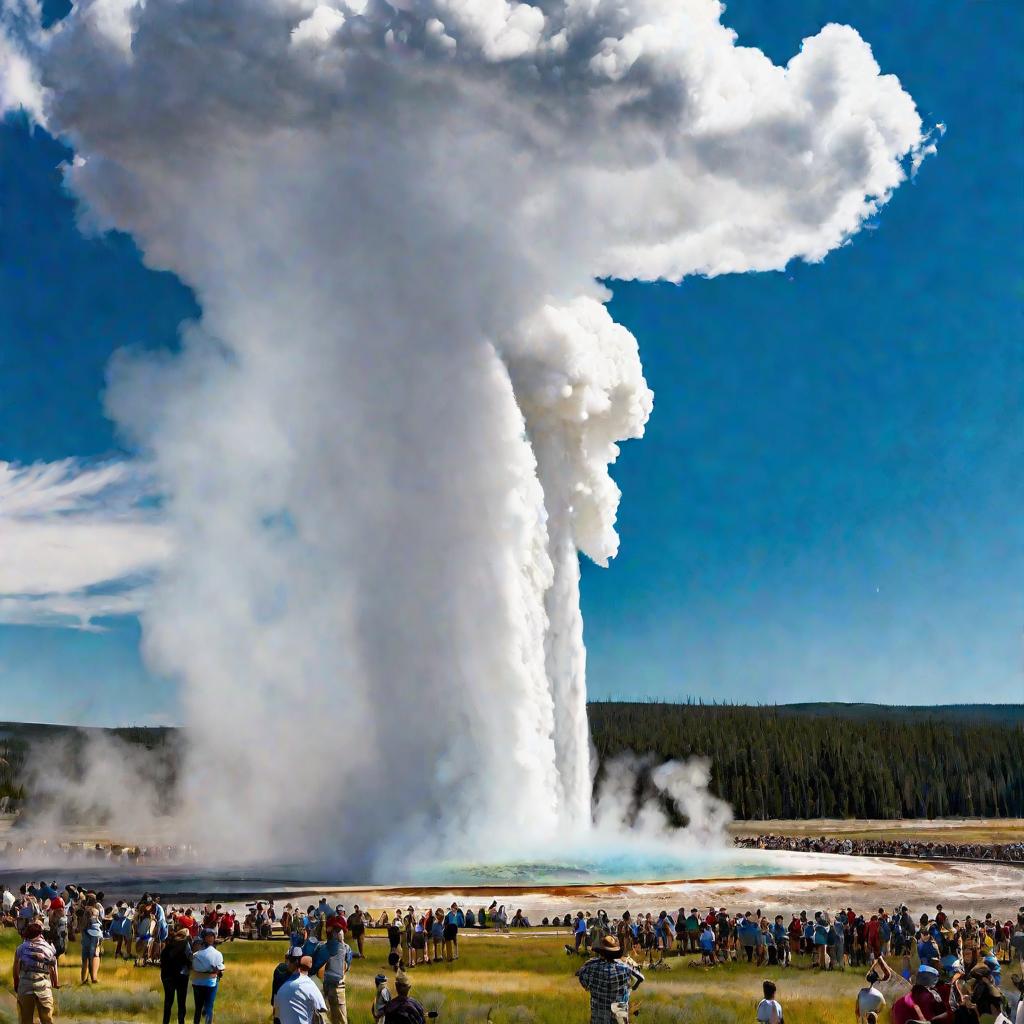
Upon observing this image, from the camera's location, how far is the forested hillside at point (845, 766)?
91.2m

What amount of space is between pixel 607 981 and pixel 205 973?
4.92 m

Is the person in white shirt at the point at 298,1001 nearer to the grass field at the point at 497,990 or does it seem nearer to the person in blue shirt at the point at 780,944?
the grass field at the point at 497,990

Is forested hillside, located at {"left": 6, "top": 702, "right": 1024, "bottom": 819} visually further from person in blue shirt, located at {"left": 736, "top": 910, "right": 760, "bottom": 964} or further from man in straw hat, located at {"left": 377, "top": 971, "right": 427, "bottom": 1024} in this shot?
man in straw hat, located at {"left": 377, "top": 971, "right": 427, "bottom": 1024}

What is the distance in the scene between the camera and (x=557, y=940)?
76.0ft

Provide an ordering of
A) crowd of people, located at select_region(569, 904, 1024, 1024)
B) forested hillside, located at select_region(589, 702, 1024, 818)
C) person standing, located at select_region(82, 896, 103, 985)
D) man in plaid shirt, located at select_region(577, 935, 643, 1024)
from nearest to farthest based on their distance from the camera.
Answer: man in plaid shirt, located at select_region(577, 935, 643, 1024), person standing, located at select_region(82, 896, 103, 985), crowd of people, located at select_region(569, 904, 1024, 1024), forested hillside, located at select_region(589, 702, 1024, 818)

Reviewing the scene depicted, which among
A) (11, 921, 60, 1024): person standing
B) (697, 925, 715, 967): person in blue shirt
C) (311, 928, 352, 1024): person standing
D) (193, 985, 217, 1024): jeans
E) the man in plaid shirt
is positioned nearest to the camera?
the man in plaid shirt

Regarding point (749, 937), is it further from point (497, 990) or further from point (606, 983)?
point (606, 983)

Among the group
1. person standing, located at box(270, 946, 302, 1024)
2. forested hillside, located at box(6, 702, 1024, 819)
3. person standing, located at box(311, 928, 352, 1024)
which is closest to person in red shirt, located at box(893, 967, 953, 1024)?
person standing, located at box(270, 946, 302, 1024)

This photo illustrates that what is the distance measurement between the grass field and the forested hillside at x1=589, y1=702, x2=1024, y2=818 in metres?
68.0

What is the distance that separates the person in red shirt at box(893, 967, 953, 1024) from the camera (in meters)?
8.62

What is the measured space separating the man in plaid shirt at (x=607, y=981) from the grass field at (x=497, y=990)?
5107 mm

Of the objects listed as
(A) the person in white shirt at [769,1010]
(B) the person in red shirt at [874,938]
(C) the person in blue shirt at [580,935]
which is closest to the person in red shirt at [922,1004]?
(A) the person in white shirt at [769,1010]

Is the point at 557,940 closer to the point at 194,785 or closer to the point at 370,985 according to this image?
the point at 370,985

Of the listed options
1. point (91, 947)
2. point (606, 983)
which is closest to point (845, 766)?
point (91, 947)
